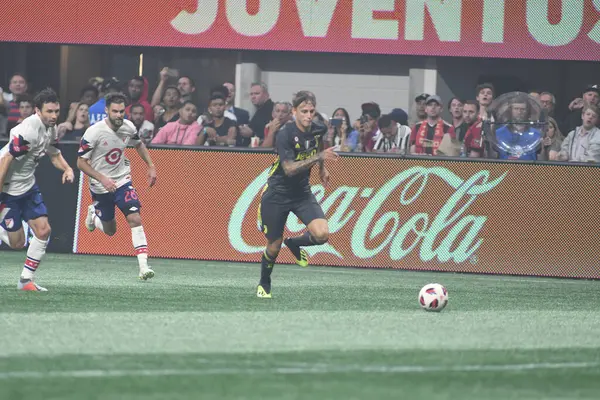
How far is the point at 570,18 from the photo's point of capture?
63.3 ft

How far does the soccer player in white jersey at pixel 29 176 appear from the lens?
11656 mm

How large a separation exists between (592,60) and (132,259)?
794 centimetres

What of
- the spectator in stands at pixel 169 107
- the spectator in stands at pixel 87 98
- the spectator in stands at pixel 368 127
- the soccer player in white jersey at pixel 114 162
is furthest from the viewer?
the spectator in stands at pixel 87 98

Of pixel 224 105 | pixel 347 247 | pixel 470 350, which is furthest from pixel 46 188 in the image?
pixel 470 350

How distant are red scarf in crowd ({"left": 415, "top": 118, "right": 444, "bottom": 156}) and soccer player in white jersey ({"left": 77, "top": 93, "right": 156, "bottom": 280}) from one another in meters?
4.83

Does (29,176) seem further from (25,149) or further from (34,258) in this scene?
(34,258)

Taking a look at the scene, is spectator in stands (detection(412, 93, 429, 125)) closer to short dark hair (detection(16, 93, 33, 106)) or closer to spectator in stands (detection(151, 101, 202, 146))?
spectator in stands (detection(151, 101, 202, 146))

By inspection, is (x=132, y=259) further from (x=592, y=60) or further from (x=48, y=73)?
(x=592, y=60)

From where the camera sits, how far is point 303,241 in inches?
491

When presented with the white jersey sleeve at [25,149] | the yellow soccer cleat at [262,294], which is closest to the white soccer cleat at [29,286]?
the white jersey sleeve at [25,149]

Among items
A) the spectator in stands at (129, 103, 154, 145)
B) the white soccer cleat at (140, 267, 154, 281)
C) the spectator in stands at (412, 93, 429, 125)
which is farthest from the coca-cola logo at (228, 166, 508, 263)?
the white soccer cleat at (140, 267, 154, 281)

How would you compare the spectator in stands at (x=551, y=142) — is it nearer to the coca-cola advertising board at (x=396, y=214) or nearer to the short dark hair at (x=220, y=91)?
the coca-cola advertising board at (x=396, y=214)

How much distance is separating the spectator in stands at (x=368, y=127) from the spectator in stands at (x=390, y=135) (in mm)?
75

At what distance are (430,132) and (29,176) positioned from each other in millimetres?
7157
